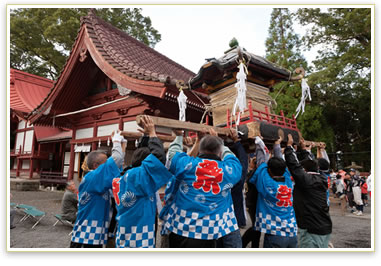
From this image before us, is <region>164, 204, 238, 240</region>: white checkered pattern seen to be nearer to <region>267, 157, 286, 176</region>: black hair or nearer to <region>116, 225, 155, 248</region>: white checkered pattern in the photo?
<region>116, 225, 155, 248</region>: white checkered pattern

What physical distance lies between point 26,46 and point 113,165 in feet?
55.2

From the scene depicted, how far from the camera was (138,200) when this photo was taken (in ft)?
6.81

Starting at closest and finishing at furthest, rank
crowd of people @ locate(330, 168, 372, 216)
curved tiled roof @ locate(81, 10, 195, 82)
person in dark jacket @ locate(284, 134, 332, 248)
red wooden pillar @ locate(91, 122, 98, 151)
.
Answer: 1. person in dark jacket @ locate(284, 134, 332, 248)
2. curved tiled roof @ locate(81, 10, 195, 82)
3. red wooden pillar @ locate(91, 122, 98, 151)
4. crowd of people @ locate(330, 168, 372, 216)

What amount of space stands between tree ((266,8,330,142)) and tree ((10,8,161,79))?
960 centimetres

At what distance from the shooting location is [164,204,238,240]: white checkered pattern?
2092mm

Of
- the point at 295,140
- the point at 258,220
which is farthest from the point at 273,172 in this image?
the point at 295,140

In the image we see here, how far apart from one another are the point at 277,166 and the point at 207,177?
37.7 inches

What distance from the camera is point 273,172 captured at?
2.68 metres

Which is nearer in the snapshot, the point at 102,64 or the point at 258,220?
the point at 258,220

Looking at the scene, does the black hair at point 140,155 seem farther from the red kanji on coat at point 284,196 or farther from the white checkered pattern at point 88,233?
the red kanji on coat at point 284,196

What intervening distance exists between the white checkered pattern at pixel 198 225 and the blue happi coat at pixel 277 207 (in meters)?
0.70

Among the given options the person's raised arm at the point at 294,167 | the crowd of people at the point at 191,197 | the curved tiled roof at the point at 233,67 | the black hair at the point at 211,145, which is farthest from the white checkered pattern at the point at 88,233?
the curved tiled roof at the point at 233,67

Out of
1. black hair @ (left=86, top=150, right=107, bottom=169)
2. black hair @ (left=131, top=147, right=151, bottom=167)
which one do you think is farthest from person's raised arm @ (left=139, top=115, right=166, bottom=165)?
black hair @ (left=86, top=150, right=107, bottom=169)
